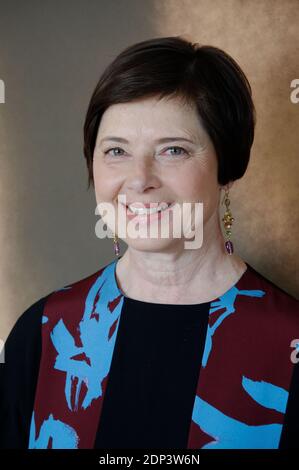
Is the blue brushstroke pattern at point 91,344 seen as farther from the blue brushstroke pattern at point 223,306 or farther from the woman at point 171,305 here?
the blue brushstroke pattern at point 223,306

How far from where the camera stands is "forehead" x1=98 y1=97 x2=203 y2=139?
1.42m

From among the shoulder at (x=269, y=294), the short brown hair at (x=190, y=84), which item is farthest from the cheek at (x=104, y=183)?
the shoulder at (x=269, y=294)

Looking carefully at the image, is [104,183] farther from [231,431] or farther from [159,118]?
[231,431]

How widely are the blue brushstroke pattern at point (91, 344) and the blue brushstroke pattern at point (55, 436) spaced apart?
0.05 metres

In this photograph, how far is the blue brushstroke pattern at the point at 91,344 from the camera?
1602 millimetres

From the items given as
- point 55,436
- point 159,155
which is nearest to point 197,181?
point 159,155

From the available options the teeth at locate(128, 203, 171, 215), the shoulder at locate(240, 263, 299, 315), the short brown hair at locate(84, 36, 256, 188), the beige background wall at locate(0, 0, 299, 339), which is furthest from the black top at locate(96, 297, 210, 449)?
the beige background wall at locate(0, 0, 299, 339)

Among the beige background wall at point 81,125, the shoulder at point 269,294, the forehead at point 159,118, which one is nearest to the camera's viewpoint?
the forehead at point 159,118

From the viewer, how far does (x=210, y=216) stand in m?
1.53

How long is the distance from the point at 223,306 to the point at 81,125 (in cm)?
75

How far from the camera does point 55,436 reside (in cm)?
162

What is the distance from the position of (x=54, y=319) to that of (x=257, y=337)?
50 cm

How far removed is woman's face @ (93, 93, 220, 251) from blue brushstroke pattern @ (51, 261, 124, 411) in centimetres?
23
